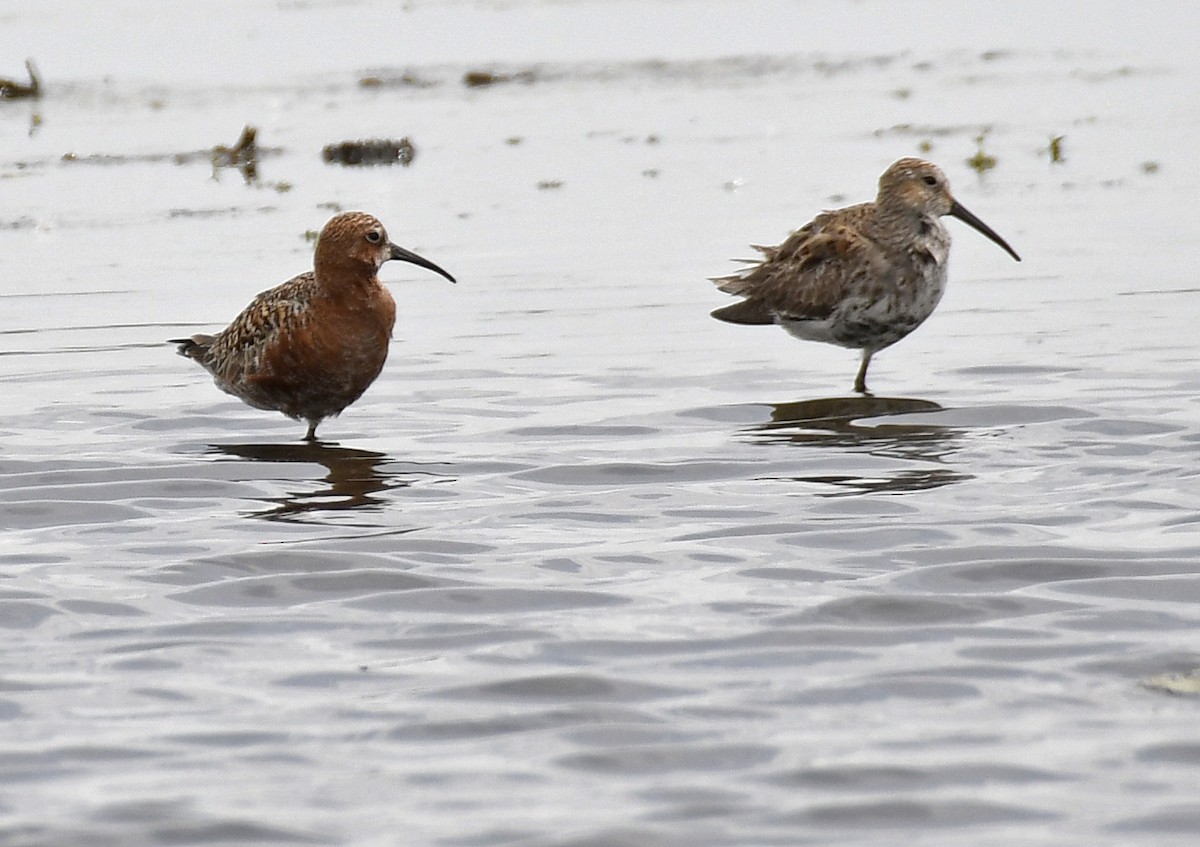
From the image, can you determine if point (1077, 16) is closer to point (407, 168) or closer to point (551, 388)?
point (407, 168)

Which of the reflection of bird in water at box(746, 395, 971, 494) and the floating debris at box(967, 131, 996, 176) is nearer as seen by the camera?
the reflection of bird in water at box(746, 395, 971, 494)

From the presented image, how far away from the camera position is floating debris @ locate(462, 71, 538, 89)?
23828 millimetres

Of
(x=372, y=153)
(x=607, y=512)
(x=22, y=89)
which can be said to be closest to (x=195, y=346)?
(x=607, y=512)

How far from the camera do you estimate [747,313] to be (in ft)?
38.5

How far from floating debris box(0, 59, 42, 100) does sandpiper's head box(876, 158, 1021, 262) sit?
13831mm

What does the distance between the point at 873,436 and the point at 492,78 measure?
15.0m

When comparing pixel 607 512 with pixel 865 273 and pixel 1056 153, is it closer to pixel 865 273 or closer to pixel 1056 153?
pixel 865 273

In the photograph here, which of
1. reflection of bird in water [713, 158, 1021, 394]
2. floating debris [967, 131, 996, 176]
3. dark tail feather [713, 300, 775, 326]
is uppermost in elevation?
floating debris [967, 131, 996, 176]

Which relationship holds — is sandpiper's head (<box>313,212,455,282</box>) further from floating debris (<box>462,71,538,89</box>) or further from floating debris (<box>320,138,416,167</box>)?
floating debris (<box>462,71,538,89</box>)

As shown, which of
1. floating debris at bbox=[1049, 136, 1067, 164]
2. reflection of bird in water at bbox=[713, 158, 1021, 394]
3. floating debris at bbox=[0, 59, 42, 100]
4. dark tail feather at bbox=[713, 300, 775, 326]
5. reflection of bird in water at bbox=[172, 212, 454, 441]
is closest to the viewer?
reflection of bird in water at bbox=[172, 212, 454, 441]

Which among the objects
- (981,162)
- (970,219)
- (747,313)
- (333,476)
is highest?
(981,162)

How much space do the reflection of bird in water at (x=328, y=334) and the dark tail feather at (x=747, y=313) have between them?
236cm

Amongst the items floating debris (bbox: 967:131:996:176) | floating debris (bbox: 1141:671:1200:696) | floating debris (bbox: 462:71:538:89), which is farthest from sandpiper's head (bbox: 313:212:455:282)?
floating debris (bbox: 462:71:538:89)

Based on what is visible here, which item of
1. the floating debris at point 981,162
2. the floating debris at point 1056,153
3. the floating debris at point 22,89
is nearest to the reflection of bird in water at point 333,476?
the floating debris at point 981,162
